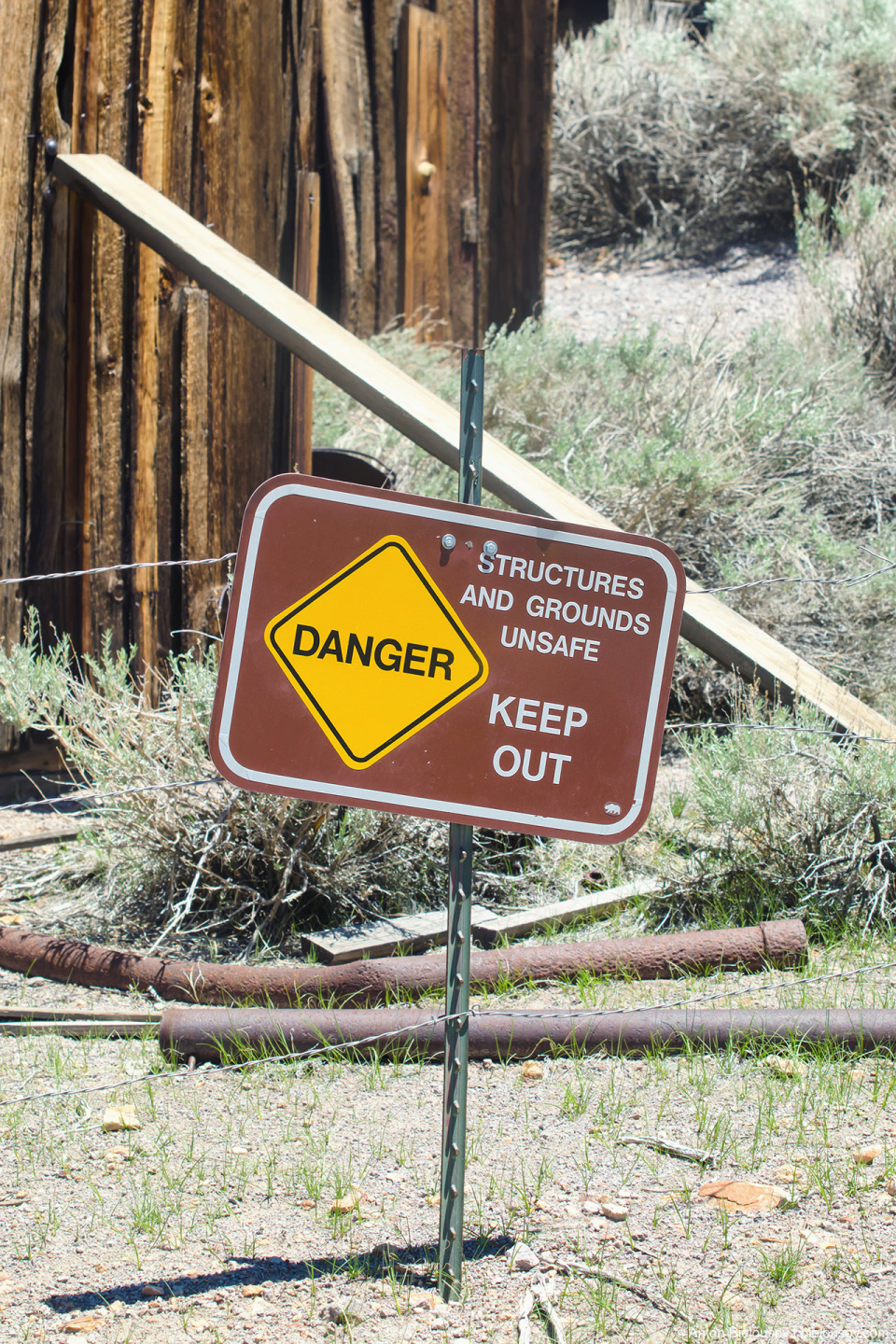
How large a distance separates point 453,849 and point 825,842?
195 centimetres

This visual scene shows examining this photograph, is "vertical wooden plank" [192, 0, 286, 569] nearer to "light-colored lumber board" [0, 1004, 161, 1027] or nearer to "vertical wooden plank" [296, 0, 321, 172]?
"vertical wooden plank" [296, 0, 321, 172]

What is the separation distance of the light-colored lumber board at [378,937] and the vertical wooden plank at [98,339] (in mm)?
1576

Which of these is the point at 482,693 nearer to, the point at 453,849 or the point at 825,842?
the point at 453,849

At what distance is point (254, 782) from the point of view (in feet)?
6.12

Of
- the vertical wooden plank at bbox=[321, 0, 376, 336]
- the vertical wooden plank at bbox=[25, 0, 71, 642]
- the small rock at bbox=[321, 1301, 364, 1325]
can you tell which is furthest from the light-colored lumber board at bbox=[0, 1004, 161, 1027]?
the vertical wooden plank at bbox=[321, 0, 376, 336]

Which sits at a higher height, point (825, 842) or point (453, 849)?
point (453, 849)

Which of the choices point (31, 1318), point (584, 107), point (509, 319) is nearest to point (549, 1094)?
point (31, 1318)

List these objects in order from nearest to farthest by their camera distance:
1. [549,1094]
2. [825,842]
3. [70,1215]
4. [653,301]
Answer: [70,1215] → [549,1094] → [825,842] → [653,301]

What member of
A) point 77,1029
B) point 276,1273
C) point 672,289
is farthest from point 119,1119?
point 672,289

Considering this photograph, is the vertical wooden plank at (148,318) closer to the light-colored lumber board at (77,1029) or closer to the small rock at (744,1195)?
the light-colored lumber board at (77,1029)

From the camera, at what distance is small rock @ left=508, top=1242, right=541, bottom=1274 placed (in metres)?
2.05

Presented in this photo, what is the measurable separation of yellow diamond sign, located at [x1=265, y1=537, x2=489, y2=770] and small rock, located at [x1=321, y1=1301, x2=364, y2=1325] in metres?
0.87

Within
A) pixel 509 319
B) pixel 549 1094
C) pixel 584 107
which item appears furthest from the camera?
pixel 584 107

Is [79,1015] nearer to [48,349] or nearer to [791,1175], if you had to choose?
[791,1175]
